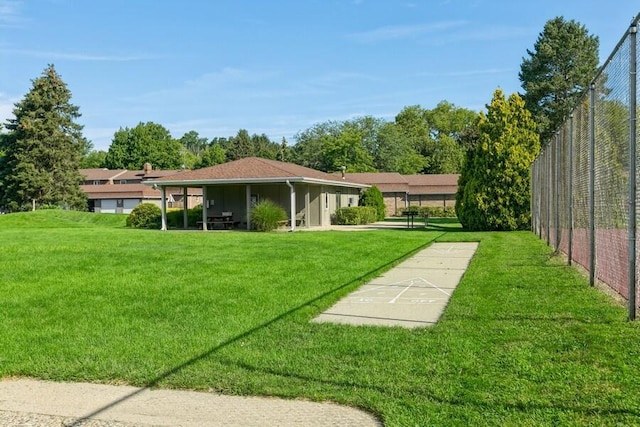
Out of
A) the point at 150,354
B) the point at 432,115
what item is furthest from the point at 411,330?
the point at 432,115

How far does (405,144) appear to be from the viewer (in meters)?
66.5

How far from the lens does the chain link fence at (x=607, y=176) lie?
5750 millimetres

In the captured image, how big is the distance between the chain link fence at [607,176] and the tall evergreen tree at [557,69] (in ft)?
105

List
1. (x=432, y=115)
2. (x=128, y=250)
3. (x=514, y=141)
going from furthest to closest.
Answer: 1. (x=432, y=115)
2. (x=514, y=141)
3. (x=128, y=250)

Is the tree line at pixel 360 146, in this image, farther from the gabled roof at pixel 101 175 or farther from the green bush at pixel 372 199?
the green bush at pixel 372 199

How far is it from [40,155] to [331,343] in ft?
153

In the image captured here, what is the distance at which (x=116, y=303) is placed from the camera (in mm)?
7164

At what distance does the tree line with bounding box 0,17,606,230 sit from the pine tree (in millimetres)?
39

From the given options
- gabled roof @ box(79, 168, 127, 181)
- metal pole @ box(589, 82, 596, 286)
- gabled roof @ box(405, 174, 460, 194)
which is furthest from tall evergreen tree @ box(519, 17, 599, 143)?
gabled roof @ box(79, 168, 127, 181)

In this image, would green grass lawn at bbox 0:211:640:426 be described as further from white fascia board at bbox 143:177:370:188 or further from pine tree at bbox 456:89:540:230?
white fascia board at bbox 143:177:370:188

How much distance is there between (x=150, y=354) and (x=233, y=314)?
1.65 metres

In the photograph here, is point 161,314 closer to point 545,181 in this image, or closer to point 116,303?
point 116,303

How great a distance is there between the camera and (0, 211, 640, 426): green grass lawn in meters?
3.70

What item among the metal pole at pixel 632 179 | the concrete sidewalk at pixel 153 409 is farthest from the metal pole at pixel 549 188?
the concrete sidewalk at pixel 153 409
